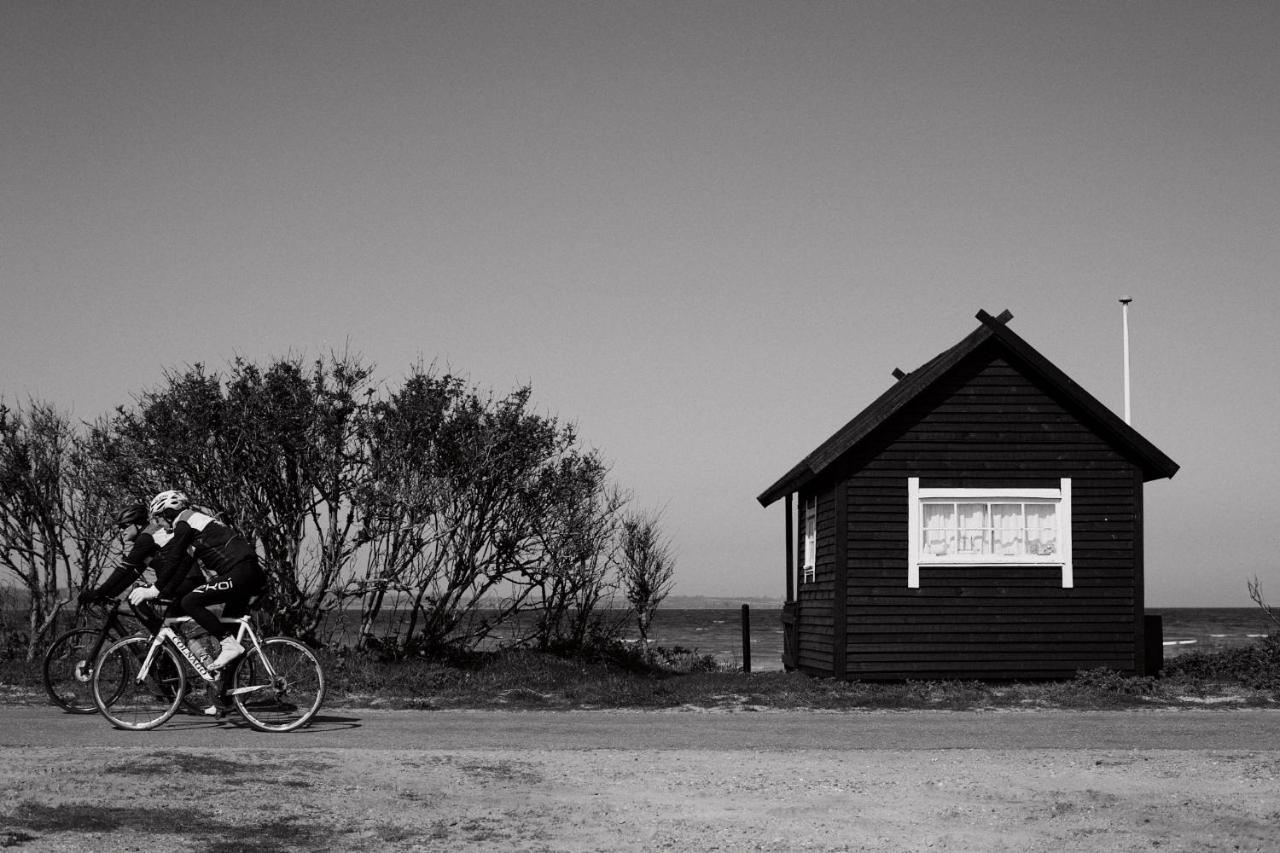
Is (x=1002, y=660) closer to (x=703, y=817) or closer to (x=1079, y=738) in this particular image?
(x=1079, y=738)

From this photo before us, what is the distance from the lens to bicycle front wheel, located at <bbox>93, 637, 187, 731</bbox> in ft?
41.9

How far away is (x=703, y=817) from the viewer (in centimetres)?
895

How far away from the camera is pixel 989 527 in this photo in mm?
19812

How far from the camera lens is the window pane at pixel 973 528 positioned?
65.0ft

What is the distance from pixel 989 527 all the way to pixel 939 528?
686 mm

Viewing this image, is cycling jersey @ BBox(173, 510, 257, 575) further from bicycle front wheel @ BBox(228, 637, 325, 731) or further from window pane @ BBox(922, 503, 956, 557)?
window pane @ BBox(922, 503, 956, 557)

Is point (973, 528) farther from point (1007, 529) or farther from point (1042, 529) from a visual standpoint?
point (1042, 529)

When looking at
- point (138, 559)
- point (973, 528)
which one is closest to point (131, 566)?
point (138, 559)

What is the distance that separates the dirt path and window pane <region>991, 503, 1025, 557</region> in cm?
786

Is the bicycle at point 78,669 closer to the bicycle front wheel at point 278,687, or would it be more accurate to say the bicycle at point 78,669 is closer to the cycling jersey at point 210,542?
the bicycle front wheel at point 278,687

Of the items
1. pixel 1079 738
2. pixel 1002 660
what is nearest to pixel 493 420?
pixel 1002 660

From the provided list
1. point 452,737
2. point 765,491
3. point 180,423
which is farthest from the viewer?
point 765,491

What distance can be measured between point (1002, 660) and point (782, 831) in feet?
38.8

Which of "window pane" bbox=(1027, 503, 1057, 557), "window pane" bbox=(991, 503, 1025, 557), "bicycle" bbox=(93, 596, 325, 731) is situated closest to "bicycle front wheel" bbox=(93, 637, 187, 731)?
"bicycle" bbox=(93, 596, 325, 731)
